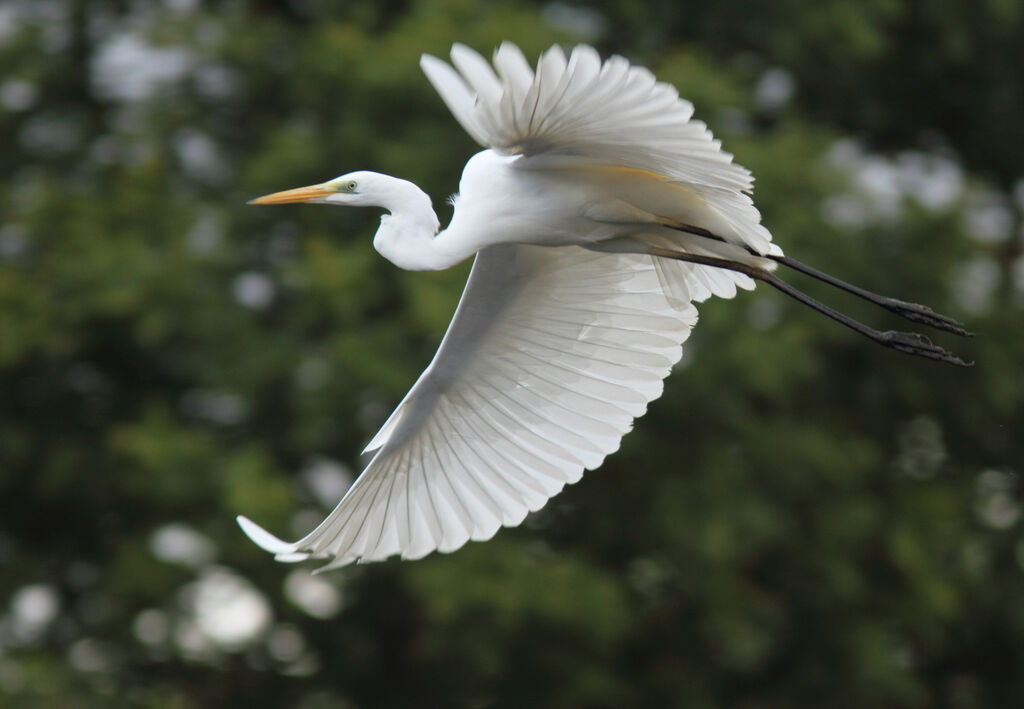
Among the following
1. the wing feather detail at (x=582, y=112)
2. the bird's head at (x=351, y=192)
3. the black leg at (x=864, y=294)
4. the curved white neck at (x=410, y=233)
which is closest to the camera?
the wing feather detail at (x=582, y=112)

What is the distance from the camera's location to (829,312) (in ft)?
15.4

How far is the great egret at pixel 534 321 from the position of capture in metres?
4.14

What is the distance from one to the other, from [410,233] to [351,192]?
14.6 inches

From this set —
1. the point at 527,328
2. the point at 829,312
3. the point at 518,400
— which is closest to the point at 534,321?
the point at 527,328

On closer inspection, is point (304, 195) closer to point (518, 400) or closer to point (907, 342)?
point (518, 400)

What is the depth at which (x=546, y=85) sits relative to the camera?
3.41m

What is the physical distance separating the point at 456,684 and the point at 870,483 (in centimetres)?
275

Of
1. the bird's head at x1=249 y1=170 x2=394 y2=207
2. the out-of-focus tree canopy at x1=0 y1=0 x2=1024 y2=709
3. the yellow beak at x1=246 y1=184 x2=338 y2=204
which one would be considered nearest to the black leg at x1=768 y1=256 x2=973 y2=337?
the bird's head at x1=249 y1=170 x2=394 y2=207

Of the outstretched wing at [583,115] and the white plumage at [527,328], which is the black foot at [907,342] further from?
the outstretched wing at [583,115]


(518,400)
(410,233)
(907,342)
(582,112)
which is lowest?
(518,400)

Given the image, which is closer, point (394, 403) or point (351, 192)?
point (351, 192)

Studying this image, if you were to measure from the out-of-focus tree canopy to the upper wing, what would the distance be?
2514mm

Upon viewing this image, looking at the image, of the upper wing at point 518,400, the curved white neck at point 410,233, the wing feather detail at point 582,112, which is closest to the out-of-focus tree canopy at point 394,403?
the upper wing at point 518,400

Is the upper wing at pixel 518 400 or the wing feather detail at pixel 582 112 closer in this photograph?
the wing feather detail at pixel 582 112
